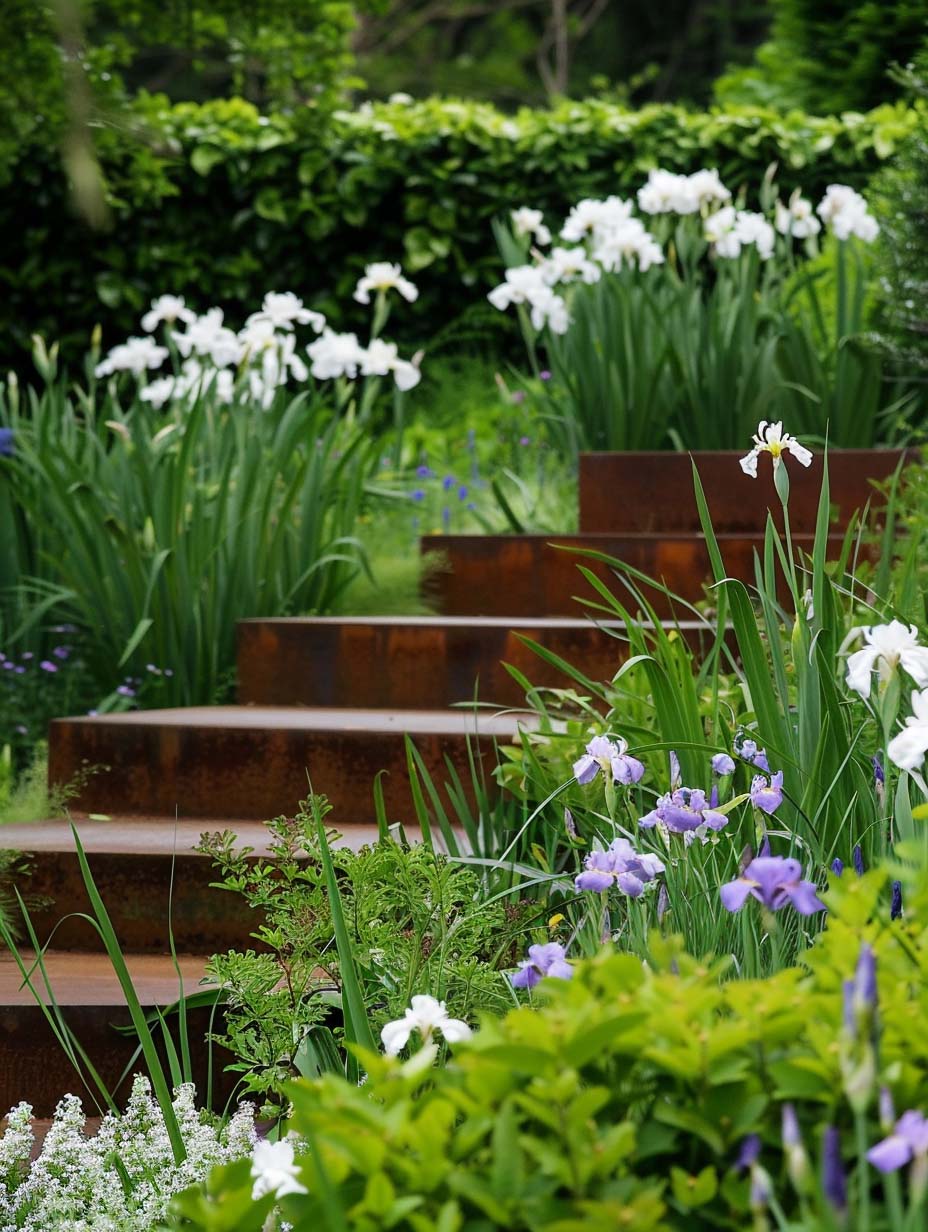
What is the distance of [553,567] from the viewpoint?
161 inches

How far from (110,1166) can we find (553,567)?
2.47 metres

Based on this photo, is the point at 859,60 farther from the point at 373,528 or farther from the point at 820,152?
the point at 373,528

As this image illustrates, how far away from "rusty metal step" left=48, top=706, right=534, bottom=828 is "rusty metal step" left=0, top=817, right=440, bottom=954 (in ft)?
0.84

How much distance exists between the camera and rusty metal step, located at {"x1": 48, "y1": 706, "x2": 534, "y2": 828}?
321 cm

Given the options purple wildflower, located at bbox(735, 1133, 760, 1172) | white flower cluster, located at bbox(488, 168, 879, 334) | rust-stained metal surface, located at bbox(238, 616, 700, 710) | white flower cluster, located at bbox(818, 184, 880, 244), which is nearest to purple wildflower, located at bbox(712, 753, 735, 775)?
purple wildflower, located at bbox(735, 1133, 760, 1172)

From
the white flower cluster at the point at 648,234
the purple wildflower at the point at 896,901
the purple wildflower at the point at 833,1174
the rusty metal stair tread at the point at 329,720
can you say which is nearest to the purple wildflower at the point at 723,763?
the purple wildflower at the point at 896,901

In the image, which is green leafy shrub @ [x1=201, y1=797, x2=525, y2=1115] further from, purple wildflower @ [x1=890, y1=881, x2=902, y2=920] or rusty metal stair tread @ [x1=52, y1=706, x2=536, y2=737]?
rusty metal stair tread @ [x1=52, y1=706, x2=536, y2=737]

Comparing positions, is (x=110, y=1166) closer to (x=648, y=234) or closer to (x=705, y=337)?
(x=705, y=337)

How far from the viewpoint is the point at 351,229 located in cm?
721

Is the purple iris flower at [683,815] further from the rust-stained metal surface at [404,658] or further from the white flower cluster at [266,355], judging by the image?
the white flower cluster at [266,355]

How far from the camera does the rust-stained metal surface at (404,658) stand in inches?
142

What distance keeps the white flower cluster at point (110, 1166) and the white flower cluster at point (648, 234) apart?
3350mm

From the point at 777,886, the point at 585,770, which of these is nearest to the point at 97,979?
the point at 585,770

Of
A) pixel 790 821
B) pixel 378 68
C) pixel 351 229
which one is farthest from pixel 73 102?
pixel 378 68
